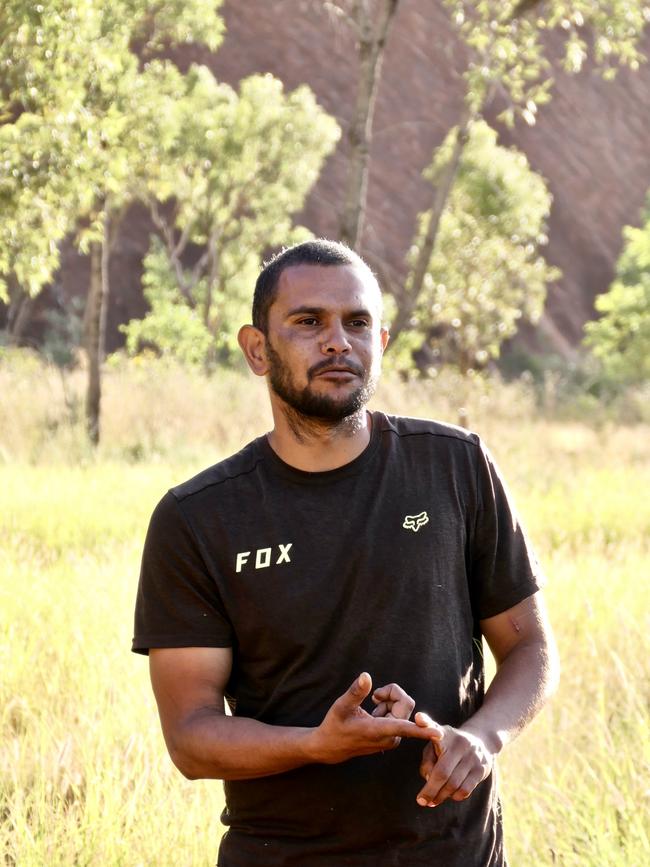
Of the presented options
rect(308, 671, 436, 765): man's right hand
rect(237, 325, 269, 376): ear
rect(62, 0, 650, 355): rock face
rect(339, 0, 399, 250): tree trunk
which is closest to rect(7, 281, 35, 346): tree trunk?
rect(62, 0, 650, 355): rock face

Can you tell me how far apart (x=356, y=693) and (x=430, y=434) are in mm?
683

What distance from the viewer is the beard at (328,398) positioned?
2.22m

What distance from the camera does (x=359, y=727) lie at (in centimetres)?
179

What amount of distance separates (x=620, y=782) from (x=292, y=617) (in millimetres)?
1752

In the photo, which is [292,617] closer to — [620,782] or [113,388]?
[620,782]

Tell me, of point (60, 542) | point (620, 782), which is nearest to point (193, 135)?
point (60, 542)

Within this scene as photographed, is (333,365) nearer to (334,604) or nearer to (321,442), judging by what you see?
(321,442)

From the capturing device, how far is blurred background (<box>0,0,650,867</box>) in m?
3.52

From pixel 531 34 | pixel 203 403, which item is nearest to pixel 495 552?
pixel 531 34

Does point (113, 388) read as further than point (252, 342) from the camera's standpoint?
Yes

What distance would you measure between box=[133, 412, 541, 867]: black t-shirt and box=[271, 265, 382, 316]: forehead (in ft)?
0.97

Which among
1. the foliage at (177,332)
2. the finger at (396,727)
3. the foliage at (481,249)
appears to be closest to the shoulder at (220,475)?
the finger at (396,727)

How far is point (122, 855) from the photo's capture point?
10.2 ft

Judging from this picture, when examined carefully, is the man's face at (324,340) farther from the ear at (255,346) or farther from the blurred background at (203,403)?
the blurred background at (203,403)
